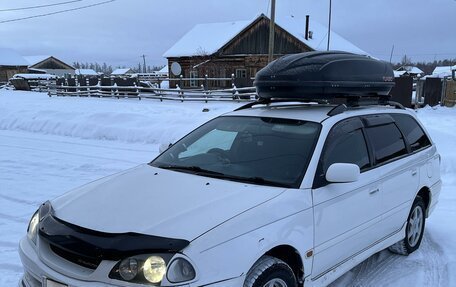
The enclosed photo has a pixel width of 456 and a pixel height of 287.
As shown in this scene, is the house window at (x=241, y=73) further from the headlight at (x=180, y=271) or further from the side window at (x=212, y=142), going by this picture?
the headlight at (x=180, y=271)

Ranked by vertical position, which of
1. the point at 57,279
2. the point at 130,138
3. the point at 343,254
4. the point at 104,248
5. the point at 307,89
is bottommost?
the point at 130,138

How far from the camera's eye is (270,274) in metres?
2.69

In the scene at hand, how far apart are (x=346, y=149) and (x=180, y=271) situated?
197cm

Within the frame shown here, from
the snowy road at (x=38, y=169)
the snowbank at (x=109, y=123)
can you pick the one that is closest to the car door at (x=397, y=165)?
the snowy road at (x=38, y=169)

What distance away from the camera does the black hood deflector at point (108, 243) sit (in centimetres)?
234

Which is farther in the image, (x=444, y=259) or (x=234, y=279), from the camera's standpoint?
(x=444, y=259)

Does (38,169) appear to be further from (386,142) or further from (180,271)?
(180,271)

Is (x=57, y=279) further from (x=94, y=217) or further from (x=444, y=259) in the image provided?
(x=444, y=259)

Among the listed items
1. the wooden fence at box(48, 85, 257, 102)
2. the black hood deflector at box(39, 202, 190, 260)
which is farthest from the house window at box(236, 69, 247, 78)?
the black hood deflector at box(39, 202, 190, 260)

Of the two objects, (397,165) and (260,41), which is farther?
(260,41)

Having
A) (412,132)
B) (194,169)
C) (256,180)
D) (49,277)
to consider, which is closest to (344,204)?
(256,180)

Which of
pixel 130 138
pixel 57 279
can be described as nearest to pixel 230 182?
pixel 57 279

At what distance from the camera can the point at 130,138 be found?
12.1 meters

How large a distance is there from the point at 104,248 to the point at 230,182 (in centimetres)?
112
